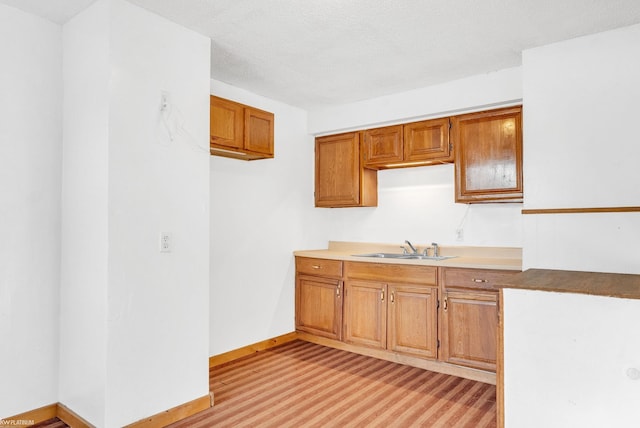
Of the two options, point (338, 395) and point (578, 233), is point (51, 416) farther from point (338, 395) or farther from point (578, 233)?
point (578, 233)

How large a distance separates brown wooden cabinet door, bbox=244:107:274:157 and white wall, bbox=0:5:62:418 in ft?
4.18

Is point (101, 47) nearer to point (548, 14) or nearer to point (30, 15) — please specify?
point (30, 15)

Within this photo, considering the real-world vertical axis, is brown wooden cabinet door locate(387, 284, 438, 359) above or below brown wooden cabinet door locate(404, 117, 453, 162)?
below

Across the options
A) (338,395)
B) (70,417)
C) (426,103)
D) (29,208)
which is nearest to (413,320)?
(338,395)

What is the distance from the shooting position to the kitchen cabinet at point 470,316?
2996mm

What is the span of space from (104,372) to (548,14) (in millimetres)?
3209

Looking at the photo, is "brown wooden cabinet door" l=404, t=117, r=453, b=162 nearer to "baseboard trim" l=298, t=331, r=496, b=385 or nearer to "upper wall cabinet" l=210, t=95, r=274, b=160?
"upper wall cabinet" l=210, t=95, r=274, b=160

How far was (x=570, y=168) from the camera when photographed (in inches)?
106

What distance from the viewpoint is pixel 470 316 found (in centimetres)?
309

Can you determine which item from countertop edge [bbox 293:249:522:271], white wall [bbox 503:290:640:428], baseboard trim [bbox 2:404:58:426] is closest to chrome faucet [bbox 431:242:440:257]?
countertop edge [bbox 293:249:522:271]

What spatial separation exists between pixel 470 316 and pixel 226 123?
238 centimetres

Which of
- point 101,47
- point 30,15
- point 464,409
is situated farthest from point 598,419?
point 30,15

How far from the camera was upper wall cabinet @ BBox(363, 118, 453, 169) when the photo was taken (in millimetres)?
3545

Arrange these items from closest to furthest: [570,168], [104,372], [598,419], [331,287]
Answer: [598,419]
[104,372]
[570,168]
[331,287]
